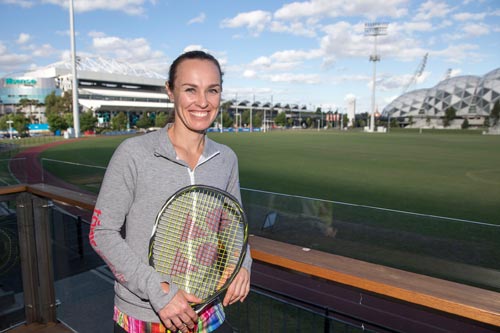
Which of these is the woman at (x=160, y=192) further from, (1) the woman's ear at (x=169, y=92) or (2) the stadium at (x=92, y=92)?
(2) the stadium at (x=92, y=92)

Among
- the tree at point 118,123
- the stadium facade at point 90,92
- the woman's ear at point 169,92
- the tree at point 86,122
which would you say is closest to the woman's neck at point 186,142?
the woman's ear at point 169,92

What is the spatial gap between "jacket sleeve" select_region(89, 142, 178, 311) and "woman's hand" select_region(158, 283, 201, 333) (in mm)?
23

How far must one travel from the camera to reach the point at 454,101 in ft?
367

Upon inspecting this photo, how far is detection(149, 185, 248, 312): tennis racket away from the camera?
5.62 feet

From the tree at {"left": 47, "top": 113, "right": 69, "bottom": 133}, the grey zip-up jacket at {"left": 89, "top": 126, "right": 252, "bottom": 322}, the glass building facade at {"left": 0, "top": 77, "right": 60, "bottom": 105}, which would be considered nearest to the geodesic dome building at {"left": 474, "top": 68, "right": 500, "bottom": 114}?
the tree at {"left": 47, "top": 113, "right": 69, "bottom": 133}

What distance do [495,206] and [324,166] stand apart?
400 inches

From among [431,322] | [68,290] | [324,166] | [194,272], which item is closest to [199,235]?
[194,272]

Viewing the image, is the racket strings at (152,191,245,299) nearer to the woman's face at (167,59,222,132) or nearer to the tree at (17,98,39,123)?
the woman's face at (167,59,222,132)

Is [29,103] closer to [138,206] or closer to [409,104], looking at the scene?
[138,206]

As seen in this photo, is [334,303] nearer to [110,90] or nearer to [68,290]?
[68,290]

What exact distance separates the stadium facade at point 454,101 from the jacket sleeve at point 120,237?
115 meters

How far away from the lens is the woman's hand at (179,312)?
1554 mm

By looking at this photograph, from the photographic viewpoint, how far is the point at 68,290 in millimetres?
4039

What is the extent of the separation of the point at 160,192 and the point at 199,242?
11.8 inches
